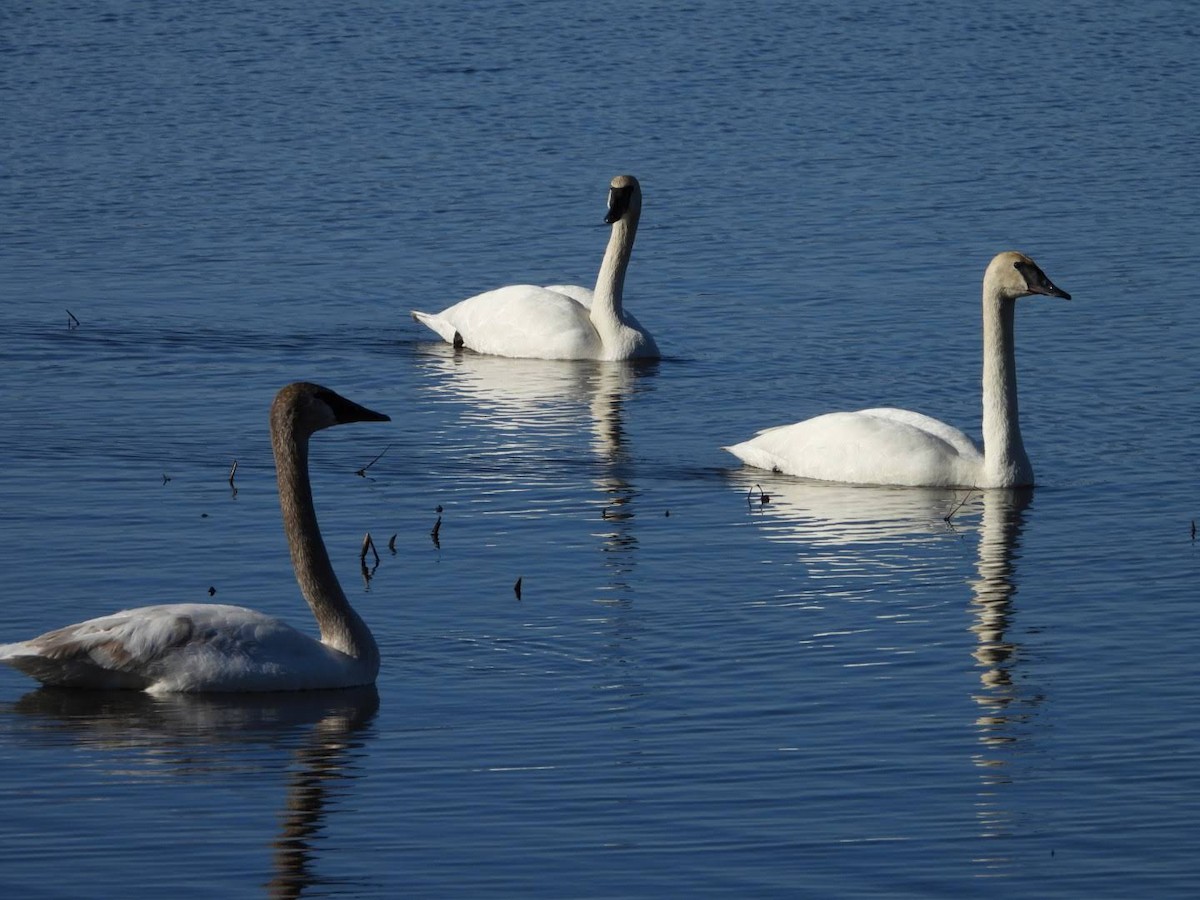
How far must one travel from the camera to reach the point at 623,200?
19.2m

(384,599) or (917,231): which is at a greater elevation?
(917,231)

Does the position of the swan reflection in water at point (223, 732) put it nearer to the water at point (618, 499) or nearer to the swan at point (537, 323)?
the water at point (618, 499)

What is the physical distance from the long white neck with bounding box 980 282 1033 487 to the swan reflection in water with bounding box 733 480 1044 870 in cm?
10

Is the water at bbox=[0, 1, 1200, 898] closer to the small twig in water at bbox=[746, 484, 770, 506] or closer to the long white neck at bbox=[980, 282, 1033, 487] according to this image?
the small twig in water at bbox=[746, 484, 770, 506]

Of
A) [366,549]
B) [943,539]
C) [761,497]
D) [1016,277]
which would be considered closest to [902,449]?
[761,497]

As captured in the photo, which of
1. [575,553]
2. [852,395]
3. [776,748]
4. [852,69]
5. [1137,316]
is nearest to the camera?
[776,748]

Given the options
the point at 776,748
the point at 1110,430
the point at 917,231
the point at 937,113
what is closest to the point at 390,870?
the point at 776,748

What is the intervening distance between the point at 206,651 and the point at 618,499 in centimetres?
408

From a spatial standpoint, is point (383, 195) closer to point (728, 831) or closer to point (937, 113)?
point (937, 113)

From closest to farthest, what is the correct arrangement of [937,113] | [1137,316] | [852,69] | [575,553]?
[575,553], [1137,316], [937,113], [852,69]

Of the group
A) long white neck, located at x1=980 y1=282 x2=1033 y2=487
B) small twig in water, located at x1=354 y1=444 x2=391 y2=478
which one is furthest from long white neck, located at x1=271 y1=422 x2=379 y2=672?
long white neck, located at x1=980 y1=282 x2=1033 y2=487

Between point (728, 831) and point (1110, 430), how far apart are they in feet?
23.9

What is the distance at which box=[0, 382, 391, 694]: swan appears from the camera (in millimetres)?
9094

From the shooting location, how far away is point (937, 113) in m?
28.4
